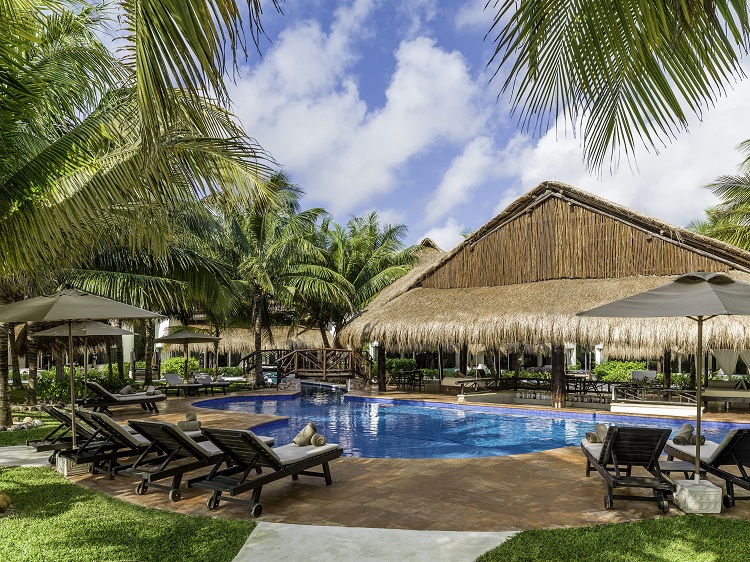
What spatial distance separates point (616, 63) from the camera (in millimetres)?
2348

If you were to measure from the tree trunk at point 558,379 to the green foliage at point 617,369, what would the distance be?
981cm

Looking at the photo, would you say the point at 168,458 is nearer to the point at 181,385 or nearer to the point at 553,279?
the point at 181,385

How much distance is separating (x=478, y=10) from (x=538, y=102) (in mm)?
461

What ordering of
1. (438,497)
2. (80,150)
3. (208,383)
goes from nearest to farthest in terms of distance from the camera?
(438,497) → (80,150) → (208,383)

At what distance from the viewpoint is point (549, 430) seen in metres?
12.0

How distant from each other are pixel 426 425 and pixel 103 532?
8961mm

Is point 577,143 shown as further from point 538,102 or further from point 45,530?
point 45,530

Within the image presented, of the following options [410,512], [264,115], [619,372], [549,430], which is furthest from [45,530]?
[619,372]

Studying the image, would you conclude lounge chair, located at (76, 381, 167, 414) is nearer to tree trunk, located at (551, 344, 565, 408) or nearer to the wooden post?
the wooden post

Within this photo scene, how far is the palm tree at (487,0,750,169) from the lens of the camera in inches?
79.3

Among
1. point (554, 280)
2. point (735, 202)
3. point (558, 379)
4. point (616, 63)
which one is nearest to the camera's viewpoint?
point (616, 63)

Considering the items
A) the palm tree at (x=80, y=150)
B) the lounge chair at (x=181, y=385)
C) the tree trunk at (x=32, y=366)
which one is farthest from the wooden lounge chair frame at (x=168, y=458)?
the lounge chair at (x=181, y=385)

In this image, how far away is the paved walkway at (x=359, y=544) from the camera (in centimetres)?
416

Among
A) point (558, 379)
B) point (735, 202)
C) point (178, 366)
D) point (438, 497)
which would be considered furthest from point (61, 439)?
point (735, 202)
